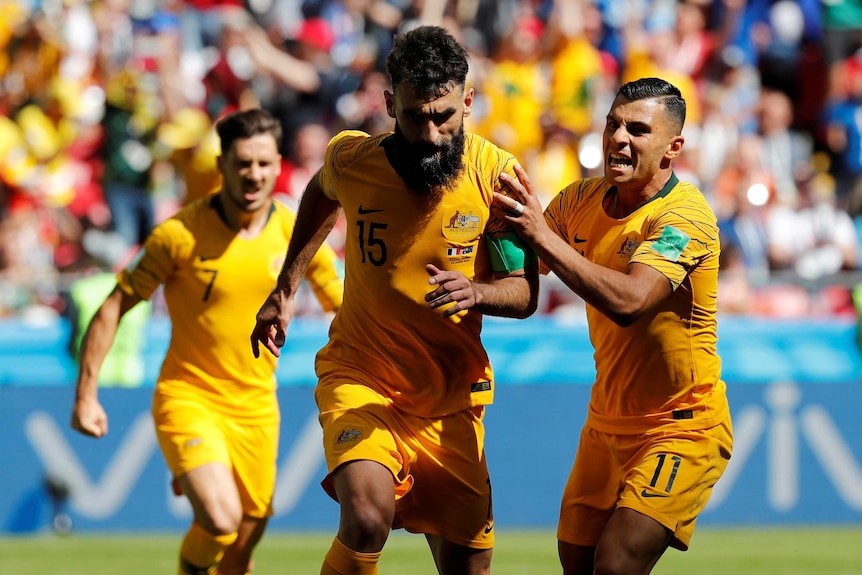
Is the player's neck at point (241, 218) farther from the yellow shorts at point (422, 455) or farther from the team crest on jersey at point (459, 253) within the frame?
the team crest on jersey at point (459, 253)

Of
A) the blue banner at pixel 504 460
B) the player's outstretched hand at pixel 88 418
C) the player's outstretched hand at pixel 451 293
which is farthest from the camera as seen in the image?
the blue banner at pixel 504 460

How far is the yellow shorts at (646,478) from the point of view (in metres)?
5.98

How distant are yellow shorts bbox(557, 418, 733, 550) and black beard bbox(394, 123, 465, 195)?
4.53 feet

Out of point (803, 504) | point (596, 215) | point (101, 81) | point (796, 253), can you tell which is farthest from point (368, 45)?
point (596, 215)

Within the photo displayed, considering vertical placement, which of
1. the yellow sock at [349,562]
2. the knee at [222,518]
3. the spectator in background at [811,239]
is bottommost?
the knee at [222,518]

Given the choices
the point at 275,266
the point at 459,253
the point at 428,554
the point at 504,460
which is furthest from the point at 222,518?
the point at 504,460

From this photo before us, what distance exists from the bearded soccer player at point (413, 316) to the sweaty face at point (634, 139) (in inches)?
18.1

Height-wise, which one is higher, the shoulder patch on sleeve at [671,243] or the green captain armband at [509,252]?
the shoulder patch on sleeve at [671,243]

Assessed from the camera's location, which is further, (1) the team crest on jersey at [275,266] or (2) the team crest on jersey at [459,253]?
(1) the team crest on jersey at [275,266]

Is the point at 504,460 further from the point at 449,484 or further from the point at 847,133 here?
the point at 847,133

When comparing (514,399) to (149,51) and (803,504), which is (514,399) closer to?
(803,504)

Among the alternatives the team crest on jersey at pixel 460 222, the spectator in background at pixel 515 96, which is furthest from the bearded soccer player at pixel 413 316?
the spectator in background at pixel 515 96

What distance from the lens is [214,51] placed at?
52.1 feet

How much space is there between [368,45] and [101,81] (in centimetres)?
302
